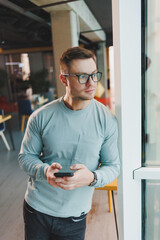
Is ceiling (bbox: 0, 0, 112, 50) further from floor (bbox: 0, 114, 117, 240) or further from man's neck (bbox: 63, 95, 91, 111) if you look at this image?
floor (bbox: 0, 114, 117, 240)

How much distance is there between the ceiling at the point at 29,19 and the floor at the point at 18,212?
193 cm

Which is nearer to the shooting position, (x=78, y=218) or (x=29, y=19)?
(x=78, y=218)

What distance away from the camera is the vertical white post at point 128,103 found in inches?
32.1

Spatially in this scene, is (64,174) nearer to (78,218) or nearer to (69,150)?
(69,150)

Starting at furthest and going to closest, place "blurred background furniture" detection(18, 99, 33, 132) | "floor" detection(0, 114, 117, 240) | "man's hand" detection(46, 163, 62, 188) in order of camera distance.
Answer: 1. "blurred background furniture" detection(18, 99, 33, 132)
2. "floor" detection(0, 114, 117, 240)
3. "man's hand" detection(46, 163, 62, 188)

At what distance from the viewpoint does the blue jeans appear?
114 cm

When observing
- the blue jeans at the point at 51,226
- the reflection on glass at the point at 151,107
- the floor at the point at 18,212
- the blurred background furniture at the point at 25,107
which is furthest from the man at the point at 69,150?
the blurred background furniture at the point at 25,107

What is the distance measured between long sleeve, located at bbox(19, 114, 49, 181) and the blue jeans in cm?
23

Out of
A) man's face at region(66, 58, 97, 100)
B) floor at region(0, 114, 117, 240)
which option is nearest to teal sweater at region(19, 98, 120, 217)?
man's face at region(66, 58, 97, 100)

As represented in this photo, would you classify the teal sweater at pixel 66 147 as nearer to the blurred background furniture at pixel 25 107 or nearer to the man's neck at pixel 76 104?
the man's neck at pixel 76 104

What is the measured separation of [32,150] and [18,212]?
1919 mm

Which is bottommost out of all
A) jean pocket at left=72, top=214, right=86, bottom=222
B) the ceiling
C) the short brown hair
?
jean pocket at left=72, top=214, right=86, bottom=222

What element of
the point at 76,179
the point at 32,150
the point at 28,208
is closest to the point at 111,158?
the point at 76,179

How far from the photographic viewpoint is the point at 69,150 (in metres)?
1.06
